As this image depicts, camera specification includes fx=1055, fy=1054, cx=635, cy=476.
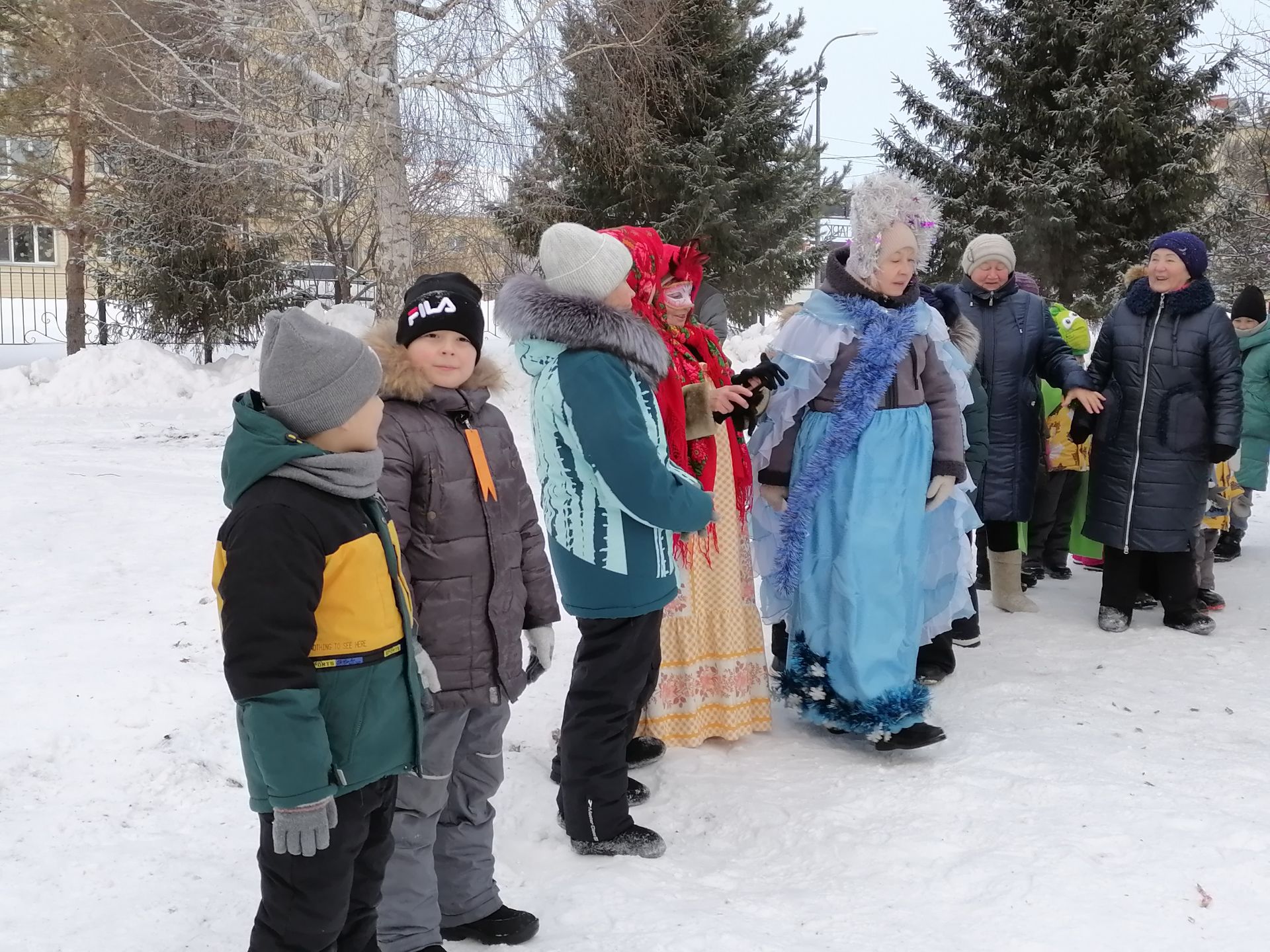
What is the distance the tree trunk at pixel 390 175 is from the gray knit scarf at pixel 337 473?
7.86 m

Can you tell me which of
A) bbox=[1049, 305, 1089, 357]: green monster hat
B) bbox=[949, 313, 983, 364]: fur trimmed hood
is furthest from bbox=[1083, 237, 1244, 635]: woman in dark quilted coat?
bbox=[1049, 305, 1089, 357]: green monster hat

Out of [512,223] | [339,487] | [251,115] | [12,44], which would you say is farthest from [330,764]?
[12,44]

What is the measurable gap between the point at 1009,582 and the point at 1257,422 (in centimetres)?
247

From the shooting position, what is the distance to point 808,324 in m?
4.08

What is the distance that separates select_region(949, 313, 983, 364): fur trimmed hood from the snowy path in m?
1.51

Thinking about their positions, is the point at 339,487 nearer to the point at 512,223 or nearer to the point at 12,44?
the point at 512,223

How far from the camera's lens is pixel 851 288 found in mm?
4039

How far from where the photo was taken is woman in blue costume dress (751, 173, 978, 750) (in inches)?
154

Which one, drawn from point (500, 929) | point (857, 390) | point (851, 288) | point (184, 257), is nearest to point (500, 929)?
point (500, 929)

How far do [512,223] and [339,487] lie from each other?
12286 mm

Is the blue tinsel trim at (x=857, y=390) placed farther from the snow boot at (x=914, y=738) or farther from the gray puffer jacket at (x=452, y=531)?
the gray puffer jacket at (x=452, y=531)

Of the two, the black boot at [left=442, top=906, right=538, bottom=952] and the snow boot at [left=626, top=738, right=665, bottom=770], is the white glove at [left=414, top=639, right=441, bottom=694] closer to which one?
the black boot at [left=442, top=906, right=538, bottom=952]

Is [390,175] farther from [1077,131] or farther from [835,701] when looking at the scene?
[1077,131]

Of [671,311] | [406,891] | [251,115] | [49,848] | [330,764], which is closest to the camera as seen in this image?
[330,764]
